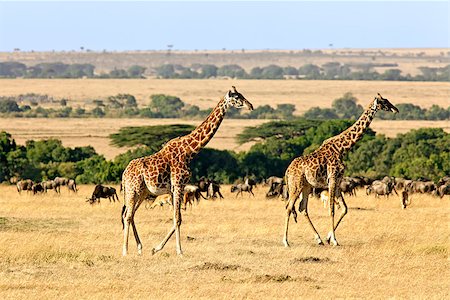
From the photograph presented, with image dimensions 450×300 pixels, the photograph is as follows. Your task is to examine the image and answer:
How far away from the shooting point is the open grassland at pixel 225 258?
14.3m

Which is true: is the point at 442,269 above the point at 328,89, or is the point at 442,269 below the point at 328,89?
above

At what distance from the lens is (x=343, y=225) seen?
880 inches

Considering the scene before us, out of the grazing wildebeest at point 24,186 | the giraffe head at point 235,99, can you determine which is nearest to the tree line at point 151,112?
the grazing wildebeest at point 24,186

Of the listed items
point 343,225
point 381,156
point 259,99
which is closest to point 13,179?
point 381,156

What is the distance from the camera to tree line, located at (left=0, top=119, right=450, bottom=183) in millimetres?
39125

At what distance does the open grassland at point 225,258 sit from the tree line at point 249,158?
1311 cm

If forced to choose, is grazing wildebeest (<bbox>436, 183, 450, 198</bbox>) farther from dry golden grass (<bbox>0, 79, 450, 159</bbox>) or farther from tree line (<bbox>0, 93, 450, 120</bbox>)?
tree line (<bbox>0, 93, 450, 120</bbox>)

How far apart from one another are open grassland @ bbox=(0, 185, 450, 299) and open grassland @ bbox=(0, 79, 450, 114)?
9213cm

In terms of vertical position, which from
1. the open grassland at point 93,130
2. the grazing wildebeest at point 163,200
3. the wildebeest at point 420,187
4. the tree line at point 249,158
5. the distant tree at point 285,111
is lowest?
the distant tree at point 285,111

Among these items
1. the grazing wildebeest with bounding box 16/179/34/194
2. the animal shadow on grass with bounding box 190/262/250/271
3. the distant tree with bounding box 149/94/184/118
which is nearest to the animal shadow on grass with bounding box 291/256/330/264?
the animal shadow on grass with bounding box 190/262/250/271

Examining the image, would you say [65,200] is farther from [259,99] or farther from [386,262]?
[259,99]

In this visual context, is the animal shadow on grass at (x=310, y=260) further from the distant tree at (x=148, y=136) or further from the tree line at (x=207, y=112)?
the tree line at (x=207, y=112)

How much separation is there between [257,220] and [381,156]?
64.6 ft

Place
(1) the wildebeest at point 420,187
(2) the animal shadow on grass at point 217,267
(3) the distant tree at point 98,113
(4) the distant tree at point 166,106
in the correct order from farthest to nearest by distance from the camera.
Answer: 1. (4) the distant tree at point 166,106
2. (3) the distant tree at point 98,113
3. (1) the wildebeest at point 420,187
4. (2) the animal shadow on grass at point 217,267
